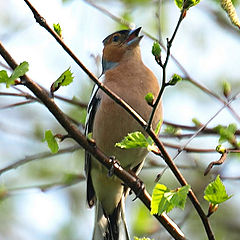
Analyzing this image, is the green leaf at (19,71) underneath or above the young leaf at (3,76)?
underneath

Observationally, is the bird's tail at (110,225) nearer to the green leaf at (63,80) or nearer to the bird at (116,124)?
the bird at (116,124)

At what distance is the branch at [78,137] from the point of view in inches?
151

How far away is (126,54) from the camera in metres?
7.07

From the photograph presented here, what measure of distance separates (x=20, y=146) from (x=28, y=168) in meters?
0.95

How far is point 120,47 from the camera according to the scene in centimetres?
729

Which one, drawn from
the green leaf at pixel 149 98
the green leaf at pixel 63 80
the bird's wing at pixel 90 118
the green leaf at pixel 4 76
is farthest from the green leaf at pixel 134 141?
the bird's wing at pixel 90 118

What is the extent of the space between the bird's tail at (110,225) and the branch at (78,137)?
1.54m

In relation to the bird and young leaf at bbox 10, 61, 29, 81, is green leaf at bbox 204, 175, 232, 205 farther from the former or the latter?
the bird

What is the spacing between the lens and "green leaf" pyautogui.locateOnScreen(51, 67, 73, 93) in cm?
400

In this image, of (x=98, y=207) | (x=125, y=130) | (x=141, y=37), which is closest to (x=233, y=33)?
(x=141, y=37)

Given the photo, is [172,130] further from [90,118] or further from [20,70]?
[20,70]

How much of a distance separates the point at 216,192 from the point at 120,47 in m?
3.87

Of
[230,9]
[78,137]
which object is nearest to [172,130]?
[78,137]

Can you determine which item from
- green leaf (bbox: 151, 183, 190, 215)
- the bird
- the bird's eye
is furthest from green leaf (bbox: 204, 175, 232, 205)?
the bird's eye
